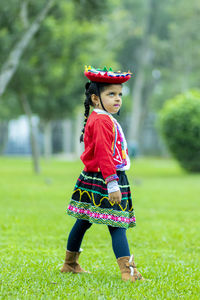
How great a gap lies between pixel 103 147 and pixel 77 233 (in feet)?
2.69

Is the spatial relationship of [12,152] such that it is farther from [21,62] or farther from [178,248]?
Answer: [178,248]

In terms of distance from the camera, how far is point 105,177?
3.39 m

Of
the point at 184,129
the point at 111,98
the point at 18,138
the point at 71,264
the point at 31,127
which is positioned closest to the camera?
the point at 111,98

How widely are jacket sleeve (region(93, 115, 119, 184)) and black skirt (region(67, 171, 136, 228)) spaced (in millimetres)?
174

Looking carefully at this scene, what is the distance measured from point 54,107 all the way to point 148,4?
15414 millimetres

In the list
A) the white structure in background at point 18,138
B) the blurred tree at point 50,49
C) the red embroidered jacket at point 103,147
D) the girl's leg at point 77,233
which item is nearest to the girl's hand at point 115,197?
the red embroidered jacket at point 103,147

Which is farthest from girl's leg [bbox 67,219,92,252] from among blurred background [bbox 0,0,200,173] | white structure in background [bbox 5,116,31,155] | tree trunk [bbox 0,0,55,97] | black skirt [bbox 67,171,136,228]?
white structure in background [bbox 5,116,31,155]

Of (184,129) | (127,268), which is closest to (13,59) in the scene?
(184,129)

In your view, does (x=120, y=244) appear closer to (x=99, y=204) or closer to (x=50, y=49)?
(x=99, y=204)

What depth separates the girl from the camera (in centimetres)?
343

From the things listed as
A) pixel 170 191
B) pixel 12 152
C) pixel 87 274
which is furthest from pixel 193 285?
pixel 12 152

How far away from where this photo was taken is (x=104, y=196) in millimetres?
3516

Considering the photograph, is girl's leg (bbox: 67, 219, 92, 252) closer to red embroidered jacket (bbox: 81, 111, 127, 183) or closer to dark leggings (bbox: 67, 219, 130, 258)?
dark leggings (bbox: 67, 219, 130, 258)

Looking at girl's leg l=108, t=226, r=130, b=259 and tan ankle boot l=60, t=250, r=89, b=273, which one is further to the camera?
tan ankle boot l=60, t=250, r=89, b=273
